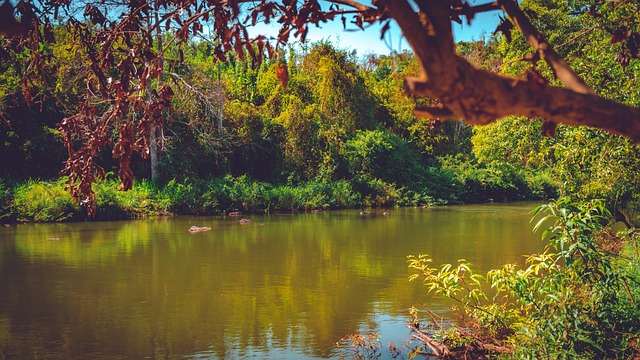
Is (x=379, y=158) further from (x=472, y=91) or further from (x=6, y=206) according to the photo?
(x=472, y=91)

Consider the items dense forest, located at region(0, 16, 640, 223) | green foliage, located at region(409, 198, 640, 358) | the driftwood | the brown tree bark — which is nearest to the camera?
the brown tree bark

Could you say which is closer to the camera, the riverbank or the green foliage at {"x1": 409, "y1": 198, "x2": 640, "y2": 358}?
the green foliage at {"x1": 409, "y1": 198, "x2": 640, "y2": 358}

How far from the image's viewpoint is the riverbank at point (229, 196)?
1792 centimetres

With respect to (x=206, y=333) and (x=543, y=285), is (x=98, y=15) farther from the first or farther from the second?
(x=206, y=333)

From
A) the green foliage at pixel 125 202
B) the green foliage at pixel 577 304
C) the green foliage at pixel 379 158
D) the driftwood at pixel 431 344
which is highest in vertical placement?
the green foliage at pixel 379 158

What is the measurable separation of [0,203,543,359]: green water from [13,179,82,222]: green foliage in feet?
2.96

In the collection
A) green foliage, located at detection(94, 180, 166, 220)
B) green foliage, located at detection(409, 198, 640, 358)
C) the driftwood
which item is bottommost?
the driftwood

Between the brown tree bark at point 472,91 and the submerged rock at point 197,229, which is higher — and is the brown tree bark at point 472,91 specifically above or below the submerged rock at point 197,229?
above

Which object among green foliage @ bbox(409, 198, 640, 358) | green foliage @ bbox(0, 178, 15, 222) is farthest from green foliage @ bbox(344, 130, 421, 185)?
green foliage @ bbox(409, 198, 640, 358)

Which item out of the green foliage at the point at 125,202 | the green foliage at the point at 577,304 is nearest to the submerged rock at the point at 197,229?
the green foliage at the point at 125,202

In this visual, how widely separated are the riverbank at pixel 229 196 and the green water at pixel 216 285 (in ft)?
4.96

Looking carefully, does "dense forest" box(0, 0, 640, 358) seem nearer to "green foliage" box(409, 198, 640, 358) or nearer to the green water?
"green foliage" box(409, 198, 640, 358)

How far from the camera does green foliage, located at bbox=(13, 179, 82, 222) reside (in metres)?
17.7

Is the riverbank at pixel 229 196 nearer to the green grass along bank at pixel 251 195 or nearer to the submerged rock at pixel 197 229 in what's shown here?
the green grass along bank at pixel 251 195
